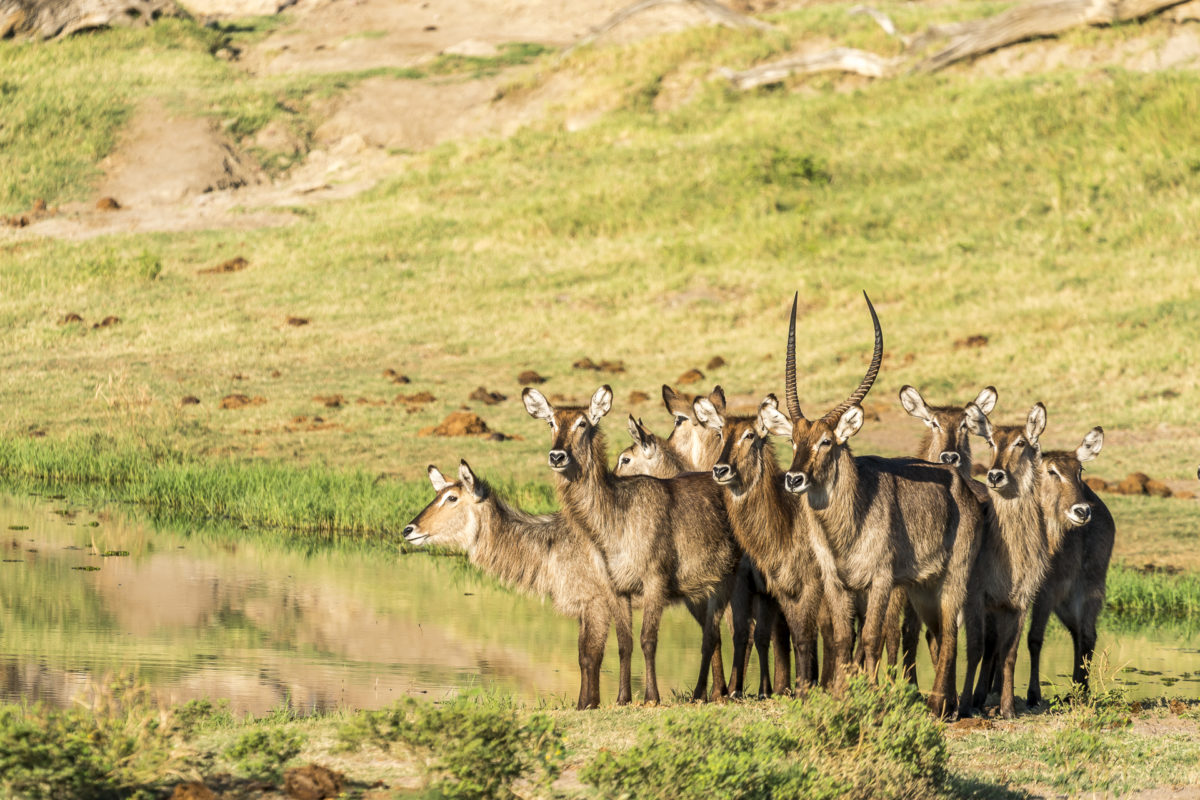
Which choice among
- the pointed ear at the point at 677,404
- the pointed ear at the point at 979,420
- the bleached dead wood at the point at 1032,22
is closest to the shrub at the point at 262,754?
the pointed ear at the point at 979,420

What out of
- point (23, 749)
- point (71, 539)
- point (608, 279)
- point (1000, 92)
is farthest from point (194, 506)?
point (1000, 92)

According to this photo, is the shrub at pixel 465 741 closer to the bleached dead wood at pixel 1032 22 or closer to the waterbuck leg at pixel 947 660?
the waterbuck leg at pixel 947 660

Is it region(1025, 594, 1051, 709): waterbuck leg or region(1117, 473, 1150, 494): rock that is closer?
region(1025, 594, 1051, 709): waterbuck leg

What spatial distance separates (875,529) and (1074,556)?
1.67 m

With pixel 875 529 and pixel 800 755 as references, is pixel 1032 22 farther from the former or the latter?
pixel 800 755

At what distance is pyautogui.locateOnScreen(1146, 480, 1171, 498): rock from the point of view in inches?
631

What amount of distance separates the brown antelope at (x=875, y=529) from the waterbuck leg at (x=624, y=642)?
1046mm

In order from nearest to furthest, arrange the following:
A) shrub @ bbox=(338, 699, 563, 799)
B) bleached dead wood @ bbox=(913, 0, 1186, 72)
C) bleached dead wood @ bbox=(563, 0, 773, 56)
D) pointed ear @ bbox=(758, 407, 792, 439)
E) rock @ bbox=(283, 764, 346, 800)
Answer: shrub @ bbox=(338, 699, 563, 799) → rock @ bbox=(283, 764, 346, 800) → pointed ear @ bbox=(758, 407, 792, 439) → bleached dead wood @ bbox=(913, 0, 1186, 72) → bleached dead wood @ bbox=(563, 0, 773, 56)

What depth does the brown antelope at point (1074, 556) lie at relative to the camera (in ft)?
29.3

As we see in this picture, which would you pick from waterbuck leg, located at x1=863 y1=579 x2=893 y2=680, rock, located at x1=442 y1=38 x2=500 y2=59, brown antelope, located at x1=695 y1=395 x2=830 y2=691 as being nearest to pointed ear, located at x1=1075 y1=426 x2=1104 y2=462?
waterbuck leg, located at x1=863 y1=579 x2=893 y2=680

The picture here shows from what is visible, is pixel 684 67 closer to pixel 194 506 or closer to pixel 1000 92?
pixel 1000 92

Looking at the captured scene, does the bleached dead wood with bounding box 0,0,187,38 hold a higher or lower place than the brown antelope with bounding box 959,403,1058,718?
higher

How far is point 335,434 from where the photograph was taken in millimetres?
17891

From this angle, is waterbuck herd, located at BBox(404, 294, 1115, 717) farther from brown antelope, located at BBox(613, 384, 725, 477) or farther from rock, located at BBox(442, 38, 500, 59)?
rock, located at BBox(442, 38, 500, 59)
